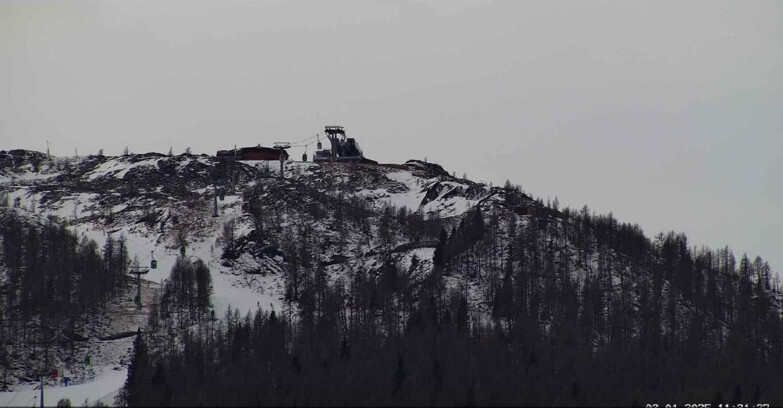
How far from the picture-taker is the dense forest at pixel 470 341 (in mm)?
141250

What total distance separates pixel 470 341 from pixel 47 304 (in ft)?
257

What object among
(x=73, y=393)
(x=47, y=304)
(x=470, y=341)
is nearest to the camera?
(x=73, y=393)

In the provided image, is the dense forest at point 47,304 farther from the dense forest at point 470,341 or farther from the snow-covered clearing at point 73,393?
the dense forest at point 470,341

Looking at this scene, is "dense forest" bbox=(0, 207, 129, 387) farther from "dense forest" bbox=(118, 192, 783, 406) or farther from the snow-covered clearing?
"dense forest" bbox=(118, 192, 783, 406)

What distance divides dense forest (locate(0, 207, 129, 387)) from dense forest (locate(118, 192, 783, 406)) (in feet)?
41.6

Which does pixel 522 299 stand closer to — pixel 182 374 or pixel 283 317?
pixel 283 317

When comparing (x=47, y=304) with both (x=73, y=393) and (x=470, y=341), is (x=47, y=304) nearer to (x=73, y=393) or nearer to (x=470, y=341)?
(x=73, y=393)

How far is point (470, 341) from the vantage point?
162750 millimetres

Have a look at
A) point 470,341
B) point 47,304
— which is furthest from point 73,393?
point 470,341

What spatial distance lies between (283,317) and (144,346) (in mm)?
29280

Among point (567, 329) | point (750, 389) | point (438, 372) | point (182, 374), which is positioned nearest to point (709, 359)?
point (750, 389)

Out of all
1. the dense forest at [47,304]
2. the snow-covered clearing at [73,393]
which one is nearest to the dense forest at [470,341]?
the snow-covered clearing at [73,393]

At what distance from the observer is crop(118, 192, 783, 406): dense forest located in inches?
5561

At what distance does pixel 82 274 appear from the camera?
193625mm
